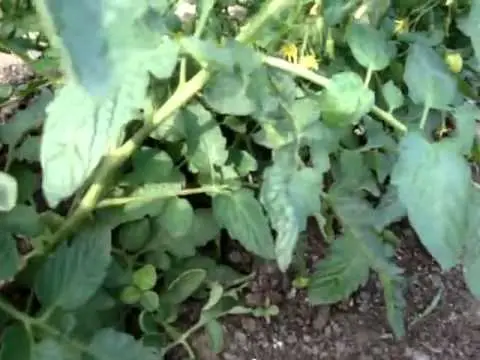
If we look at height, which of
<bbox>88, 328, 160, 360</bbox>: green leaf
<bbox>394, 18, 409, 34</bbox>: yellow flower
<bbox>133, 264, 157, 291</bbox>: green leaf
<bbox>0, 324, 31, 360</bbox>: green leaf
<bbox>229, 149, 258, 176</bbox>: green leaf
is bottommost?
<bbox>133, 264, 157, 291</bbox>: green leaf

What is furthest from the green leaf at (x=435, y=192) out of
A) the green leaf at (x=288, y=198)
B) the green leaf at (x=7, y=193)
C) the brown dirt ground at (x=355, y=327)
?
the brown dirt ground at (x=355, y=327)

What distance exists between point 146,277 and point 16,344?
7.4 inches

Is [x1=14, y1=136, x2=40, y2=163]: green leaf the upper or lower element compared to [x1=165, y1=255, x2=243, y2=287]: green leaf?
upper

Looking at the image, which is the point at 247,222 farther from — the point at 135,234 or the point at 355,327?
the point at 355,327

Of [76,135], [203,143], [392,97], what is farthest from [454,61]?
[76,135]

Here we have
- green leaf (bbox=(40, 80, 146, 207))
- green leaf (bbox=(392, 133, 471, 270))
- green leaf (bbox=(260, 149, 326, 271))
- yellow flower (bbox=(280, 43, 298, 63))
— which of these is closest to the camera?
green leaf (bbox=(40, 80, 146, 207))

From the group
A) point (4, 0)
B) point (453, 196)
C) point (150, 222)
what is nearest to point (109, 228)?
point (150, 222)

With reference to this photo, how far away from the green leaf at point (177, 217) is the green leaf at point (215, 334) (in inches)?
4.7

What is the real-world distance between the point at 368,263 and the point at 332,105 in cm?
23

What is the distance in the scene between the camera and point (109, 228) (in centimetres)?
93

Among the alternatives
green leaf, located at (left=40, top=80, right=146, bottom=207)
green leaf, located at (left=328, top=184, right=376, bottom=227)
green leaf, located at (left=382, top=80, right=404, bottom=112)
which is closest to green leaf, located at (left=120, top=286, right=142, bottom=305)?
green leaf, located at (left=328, top=184, right=376, bottom=227)

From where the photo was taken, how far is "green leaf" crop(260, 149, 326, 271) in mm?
728

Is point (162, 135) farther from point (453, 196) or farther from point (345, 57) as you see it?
point (453, 196)

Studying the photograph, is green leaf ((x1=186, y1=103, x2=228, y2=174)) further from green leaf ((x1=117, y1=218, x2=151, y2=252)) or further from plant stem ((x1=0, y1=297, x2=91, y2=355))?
plant stem ((x1=0, y1=297, x2=91, y2=355))
